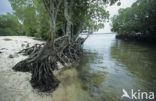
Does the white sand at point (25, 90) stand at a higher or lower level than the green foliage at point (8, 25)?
lower

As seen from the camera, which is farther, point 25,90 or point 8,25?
point 8,25

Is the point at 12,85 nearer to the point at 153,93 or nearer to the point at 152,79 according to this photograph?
the point at 153,93

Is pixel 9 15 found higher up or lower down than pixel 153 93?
higher up

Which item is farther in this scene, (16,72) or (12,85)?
(16,72)

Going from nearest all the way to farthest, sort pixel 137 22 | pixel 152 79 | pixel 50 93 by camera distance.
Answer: pixel 50 93
pixel 152 79
pixel 137 22

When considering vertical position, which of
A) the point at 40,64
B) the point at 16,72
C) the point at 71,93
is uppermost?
the point at 40,64

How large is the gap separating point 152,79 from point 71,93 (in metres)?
4.43

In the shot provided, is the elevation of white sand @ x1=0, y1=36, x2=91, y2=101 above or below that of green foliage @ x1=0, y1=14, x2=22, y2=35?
below

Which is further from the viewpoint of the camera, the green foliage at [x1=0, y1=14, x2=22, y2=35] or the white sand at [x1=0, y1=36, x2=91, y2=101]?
the green foliage at [x1=0, y1=14, x2=22, y2=35]

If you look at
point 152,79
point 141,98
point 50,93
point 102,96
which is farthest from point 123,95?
point 50,93

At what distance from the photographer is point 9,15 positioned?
1243 inches

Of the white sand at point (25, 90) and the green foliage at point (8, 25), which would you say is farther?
the green foliage at point (8, 25)

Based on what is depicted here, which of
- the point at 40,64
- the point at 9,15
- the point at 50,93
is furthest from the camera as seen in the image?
the point at 9,15

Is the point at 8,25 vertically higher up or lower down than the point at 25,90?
higher up
